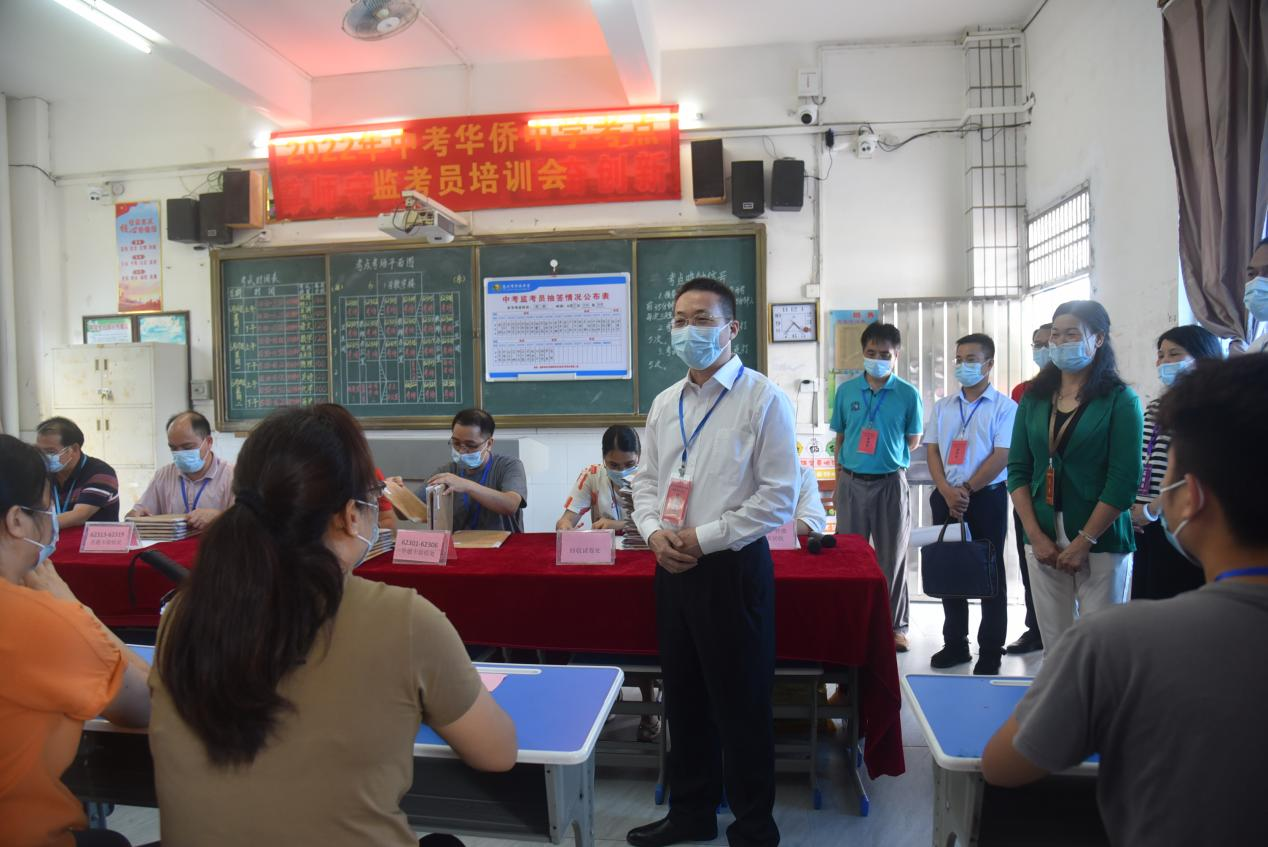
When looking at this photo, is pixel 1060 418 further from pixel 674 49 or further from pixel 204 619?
pixel 674 49

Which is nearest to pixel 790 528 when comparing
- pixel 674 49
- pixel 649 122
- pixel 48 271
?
pixel 649 122

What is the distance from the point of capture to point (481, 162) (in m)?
4.49

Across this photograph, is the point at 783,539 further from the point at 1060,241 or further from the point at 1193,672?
the point at 1060,241

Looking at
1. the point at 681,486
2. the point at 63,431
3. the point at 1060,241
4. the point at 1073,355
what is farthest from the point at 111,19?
the point at 1060,241

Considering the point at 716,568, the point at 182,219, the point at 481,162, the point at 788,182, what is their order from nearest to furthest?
the point at 716,568
the point at 788,182
the point at 481,162
the point at 182,219

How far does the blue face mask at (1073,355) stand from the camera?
2.17 meters

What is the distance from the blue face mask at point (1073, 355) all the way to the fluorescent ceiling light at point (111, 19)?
4296mm

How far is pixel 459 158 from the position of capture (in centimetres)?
451

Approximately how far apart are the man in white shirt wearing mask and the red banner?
2.10 meters

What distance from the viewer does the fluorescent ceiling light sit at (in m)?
3.36

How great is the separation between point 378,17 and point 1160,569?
144 inches

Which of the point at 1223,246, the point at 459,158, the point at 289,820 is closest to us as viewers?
the point at 289,820

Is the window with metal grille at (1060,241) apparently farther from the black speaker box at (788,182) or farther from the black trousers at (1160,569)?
the black trousers at (1160,569)

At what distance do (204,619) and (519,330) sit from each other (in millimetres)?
3760
